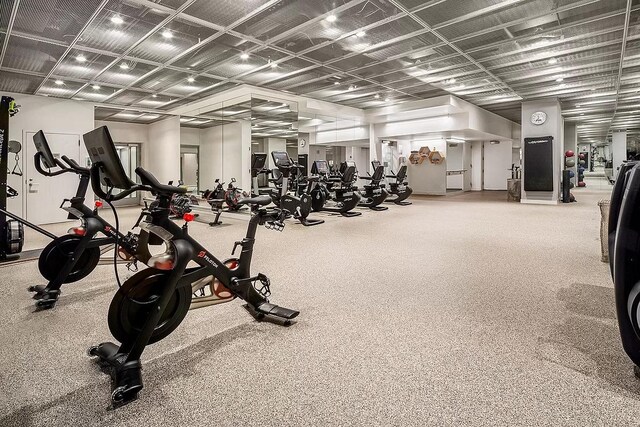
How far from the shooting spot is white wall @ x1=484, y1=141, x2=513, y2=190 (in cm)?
1656

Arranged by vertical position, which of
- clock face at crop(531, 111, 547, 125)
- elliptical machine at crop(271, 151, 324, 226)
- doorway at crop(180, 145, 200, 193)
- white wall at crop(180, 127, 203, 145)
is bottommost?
elliptical machine at crop(271, 151, 324, 226)

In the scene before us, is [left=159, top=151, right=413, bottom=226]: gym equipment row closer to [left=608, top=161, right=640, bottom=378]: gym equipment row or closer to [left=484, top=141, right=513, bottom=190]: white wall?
[left=608, top=161, right=640, bottom=378]: gym equipment row

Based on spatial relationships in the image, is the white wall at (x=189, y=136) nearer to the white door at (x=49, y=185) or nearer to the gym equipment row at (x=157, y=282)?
the white door at (x=49, y=185)

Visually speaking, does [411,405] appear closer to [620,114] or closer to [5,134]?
[5,134]

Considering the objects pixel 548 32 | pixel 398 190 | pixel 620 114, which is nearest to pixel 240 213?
pixel 398 190

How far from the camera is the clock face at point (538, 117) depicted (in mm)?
11281

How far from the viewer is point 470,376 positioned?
190 centimetres

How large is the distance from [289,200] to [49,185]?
5.84 m

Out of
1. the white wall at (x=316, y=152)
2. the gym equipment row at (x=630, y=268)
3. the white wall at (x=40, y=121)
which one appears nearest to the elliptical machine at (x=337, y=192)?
the white wall at (x=316, y=152)

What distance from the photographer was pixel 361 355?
2145 mm

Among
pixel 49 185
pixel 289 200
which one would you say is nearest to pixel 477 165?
pixel 289 200

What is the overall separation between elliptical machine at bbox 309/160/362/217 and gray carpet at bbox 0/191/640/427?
473cm

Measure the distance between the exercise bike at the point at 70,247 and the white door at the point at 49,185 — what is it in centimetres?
651

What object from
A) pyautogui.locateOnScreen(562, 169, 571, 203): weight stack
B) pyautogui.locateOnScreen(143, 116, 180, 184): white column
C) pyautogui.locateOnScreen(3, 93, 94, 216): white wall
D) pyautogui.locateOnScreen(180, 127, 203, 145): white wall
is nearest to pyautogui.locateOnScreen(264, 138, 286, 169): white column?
pyautogui.locateOnScreen(180, 127, 203, 145): white wall
